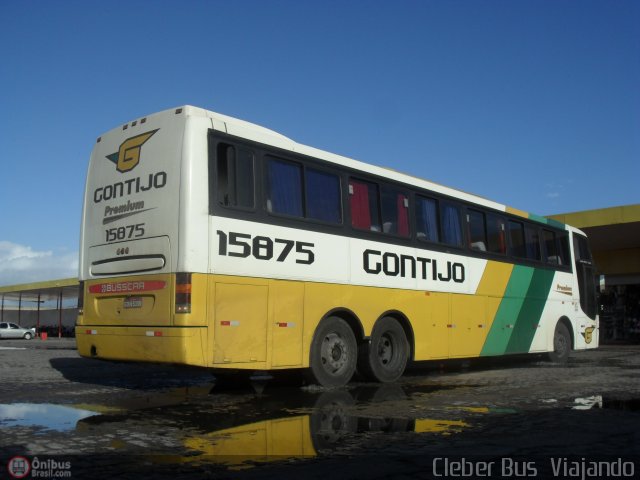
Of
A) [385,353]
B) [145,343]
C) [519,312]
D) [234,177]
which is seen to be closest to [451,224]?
[385,353]

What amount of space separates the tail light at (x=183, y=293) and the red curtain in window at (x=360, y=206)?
3.18 m

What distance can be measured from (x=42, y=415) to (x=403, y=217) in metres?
6.42

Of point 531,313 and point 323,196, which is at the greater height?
point 323,196

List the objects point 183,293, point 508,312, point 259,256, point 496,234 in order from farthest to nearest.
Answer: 1. point 508,312
2. point 496,234
3. point 259,256
4. point 183,293

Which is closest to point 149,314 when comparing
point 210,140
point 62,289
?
point 210,140

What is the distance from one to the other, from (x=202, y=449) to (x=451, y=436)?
2.19 metres

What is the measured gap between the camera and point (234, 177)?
8258 millimetres

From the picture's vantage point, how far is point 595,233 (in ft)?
88.7

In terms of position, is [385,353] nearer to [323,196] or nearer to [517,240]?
[323,196]

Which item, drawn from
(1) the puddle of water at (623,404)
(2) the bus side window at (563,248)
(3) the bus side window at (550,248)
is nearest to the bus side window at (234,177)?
(1) the puddle of water at (623,404)

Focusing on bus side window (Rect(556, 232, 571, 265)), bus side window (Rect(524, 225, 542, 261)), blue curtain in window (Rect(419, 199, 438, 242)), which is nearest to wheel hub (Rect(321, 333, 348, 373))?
blue curtain in window (Rect(419, 199, 438, 242))

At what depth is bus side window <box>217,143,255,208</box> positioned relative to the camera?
26.6ft

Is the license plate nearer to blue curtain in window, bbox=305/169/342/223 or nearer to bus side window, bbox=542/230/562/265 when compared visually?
blue curtain in window, bbox=305/169/342/223

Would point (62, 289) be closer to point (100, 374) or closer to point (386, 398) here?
point (100, 374)
